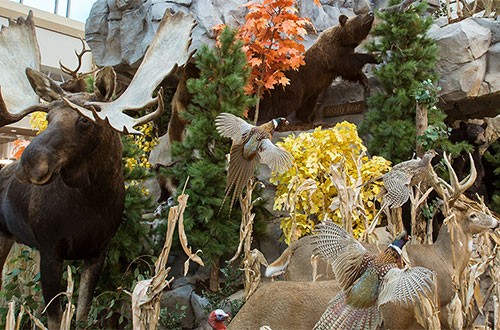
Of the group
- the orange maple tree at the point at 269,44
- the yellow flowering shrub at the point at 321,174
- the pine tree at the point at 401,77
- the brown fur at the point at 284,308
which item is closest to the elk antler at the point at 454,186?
the brown fur at the point at 284,308

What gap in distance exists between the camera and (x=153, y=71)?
279cm

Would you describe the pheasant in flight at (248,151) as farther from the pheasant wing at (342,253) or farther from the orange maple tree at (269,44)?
the orange maple tree at (269,44)

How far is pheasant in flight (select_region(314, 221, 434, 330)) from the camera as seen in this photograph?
136 cm

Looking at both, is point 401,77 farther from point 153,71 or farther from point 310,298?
point 310,298

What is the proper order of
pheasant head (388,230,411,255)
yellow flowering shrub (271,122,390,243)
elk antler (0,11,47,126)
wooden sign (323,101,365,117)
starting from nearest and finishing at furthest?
pheasant head (388,230,411,255)
elk antler (0,11,47,126)
yellow flowering shrub (271,122,390,243)
wooden sign (323,101,365,117)

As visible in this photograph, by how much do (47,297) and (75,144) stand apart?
0.92 metres

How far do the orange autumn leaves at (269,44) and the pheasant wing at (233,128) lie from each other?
8.77 feet

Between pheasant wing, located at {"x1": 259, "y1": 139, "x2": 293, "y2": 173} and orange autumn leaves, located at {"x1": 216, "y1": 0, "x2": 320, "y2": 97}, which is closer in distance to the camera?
pheasant wing, located at {"x1": 259, "y1": 139, "x2": 293, "y2": 173}

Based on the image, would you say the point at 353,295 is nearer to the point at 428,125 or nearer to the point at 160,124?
the point at 428,125

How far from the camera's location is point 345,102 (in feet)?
21.9

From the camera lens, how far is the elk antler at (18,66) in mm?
2740

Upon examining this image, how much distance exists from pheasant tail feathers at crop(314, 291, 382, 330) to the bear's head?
16.9ft

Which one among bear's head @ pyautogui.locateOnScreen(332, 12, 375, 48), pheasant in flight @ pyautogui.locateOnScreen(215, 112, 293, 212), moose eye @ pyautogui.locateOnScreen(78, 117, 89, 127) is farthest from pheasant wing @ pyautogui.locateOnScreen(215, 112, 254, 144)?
bear's head @ pyautogui.locateOnScreen(332, 12, 375, 48)

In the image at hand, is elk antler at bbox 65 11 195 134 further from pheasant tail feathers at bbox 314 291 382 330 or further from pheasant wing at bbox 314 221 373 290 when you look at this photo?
pheasant tail feathers at bbox 314 291 382 330
